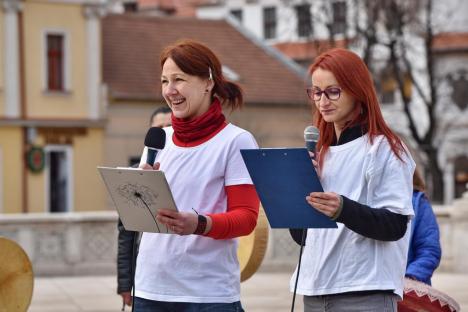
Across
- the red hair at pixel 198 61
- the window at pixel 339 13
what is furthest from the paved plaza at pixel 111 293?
the window at pixel 339 13

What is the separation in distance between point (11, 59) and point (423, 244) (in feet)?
106

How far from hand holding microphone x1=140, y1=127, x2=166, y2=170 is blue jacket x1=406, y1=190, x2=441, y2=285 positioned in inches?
70.6

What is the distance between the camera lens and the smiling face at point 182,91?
15.9 ft

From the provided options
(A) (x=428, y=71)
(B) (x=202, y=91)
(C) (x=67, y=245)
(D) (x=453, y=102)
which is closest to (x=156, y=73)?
(A) (x=428, y=71)

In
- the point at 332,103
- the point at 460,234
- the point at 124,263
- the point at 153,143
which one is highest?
the point at 332,103

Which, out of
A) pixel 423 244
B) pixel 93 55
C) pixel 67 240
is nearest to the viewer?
pixel 423 244

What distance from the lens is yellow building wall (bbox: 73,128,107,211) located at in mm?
38844

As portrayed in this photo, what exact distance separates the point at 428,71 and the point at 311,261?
3466 centimetres

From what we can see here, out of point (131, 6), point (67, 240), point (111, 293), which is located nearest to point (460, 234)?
point (111, 293)

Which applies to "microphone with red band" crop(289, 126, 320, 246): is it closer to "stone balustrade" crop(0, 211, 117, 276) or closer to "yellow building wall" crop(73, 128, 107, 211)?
"stone balustrade" crop(0, 211, 117, 276)

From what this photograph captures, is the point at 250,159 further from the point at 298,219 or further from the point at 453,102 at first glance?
the point at 453,102

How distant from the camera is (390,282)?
454 centimetres

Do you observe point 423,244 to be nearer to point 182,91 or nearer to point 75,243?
point 182,91

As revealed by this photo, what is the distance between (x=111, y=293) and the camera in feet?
51.4
